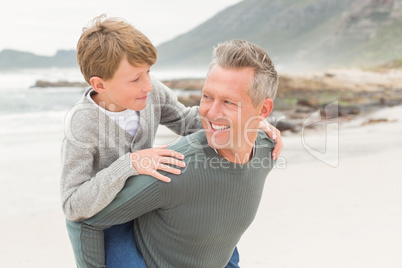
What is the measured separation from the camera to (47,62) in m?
69.0

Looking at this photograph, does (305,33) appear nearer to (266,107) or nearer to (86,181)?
(266,107)

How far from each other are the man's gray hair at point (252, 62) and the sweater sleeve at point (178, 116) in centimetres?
52

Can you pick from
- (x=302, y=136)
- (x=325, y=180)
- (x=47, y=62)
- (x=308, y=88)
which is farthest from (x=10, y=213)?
(x=47, y=62)

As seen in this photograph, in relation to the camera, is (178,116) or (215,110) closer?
(215,110)

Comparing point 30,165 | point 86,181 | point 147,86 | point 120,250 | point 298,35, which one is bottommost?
point 30,165

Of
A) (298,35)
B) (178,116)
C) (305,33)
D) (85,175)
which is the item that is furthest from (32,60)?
(85,175)

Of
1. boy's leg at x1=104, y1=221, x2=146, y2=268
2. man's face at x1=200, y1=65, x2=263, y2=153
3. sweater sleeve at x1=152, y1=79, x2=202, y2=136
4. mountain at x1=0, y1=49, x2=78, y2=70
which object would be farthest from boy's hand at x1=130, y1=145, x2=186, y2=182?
mountain at x1=0, y1=49, x2=78, y2=70

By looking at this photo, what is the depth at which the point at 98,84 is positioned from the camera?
1753 millimetres

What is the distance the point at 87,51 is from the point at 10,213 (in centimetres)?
459

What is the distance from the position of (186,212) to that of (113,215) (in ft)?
0.79

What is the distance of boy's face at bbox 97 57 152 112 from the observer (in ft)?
5.71

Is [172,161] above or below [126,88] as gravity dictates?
below

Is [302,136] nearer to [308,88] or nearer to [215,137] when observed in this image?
[215,137]

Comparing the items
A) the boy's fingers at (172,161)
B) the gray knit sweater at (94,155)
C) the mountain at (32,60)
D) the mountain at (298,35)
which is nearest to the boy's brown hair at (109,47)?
the gray knit sweater at (94,155)
